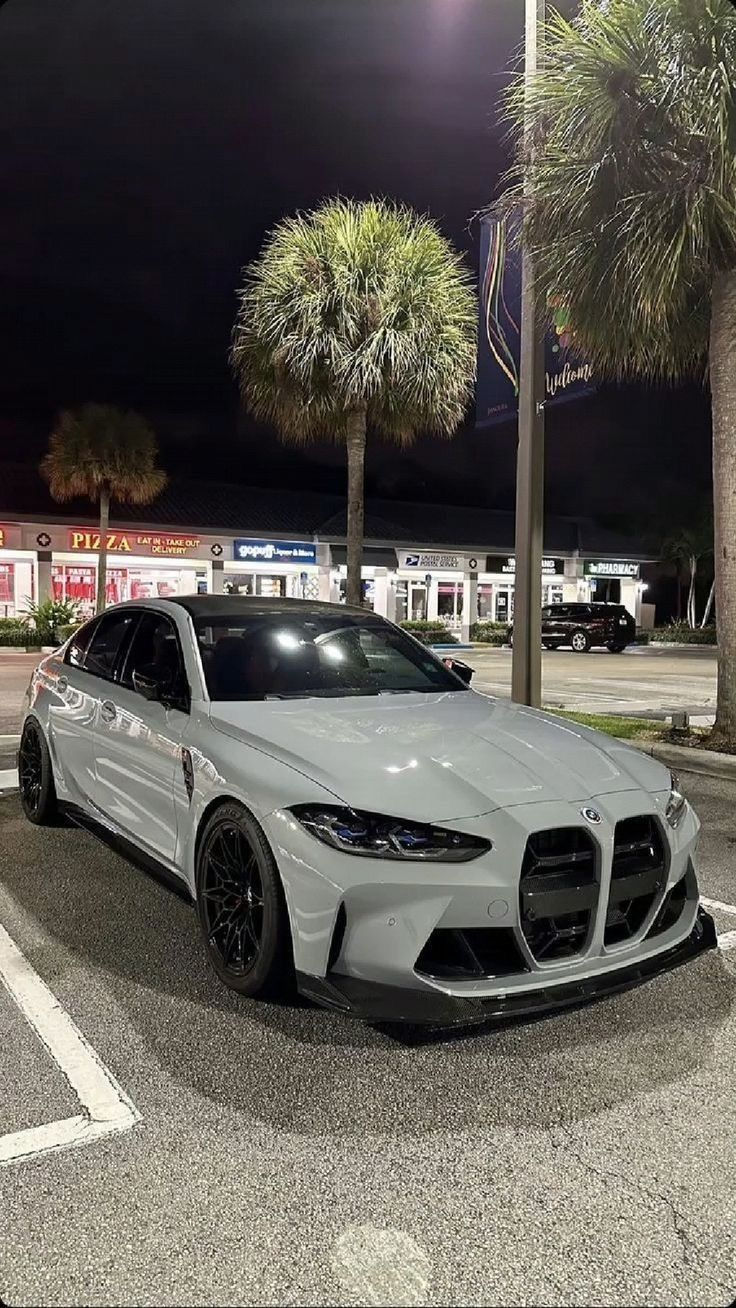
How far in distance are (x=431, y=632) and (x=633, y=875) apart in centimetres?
3081

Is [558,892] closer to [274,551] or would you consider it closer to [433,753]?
[433,753]

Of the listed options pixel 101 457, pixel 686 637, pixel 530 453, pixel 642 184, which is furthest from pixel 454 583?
pixel 642 184

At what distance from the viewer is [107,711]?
15.0ft

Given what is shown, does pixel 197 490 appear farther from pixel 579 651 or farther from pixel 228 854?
pixel 228 854

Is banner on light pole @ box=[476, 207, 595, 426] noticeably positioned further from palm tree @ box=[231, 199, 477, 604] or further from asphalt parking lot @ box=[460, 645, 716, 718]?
asphalt parking lot @ box=[460, 645, 716, 718]

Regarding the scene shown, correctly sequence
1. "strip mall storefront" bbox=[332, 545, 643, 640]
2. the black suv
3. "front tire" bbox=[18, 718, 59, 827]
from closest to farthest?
"front tire" bbox=[18, 718, 59, 827] < the black suv < "strip mall storefront" bbox=[332, 545, 643, 640]

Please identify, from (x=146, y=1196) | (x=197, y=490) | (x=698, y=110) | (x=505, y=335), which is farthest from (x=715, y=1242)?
(x=197, y=490)

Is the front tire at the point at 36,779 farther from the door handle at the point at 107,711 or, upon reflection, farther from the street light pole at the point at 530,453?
the street light pole at the point at 530,453

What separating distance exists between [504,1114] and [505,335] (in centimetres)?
881

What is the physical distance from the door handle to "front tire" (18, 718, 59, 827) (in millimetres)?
976

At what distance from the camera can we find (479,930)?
2.75 m

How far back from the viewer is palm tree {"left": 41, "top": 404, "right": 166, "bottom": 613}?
86.9 feet

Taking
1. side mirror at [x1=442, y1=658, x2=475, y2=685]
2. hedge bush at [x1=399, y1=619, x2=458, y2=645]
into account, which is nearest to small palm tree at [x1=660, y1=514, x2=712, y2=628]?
hedge bush at [x1=399, y1=619, x2=458, y2=645]

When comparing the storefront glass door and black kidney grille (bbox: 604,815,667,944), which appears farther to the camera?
the storefront glass door
